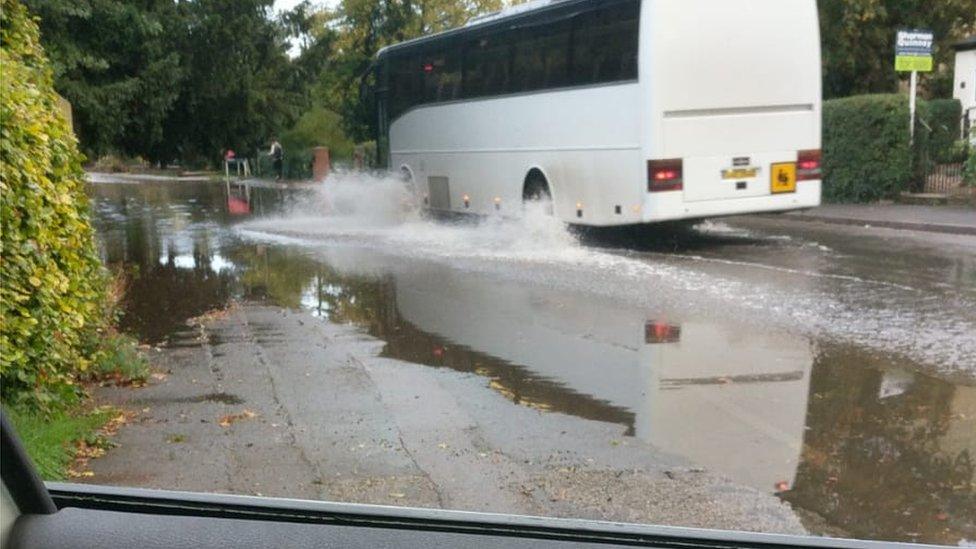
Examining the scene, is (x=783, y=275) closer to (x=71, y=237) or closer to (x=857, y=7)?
(x=71, y=237)

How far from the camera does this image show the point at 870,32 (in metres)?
30.5

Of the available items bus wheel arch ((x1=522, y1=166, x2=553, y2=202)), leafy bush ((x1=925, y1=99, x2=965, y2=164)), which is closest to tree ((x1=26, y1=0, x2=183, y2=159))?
bus wheel arch ((x1=522, y1=166, x2=553, y2=202))

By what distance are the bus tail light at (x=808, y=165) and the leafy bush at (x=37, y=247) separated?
11.6m

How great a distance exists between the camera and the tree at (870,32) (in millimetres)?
29703

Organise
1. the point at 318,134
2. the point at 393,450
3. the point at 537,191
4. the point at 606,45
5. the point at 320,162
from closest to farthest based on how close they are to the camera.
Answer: the point at 393,450, the point at 606,45, the point at 537,191, the point at 320,162, the point at 318,134

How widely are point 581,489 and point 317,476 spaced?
1.37 m

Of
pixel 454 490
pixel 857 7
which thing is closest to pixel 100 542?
pixel 454 490

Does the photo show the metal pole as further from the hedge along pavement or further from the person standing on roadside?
the person standing on roadside

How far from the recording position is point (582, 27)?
1633 cm

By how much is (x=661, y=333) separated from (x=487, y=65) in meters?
10.2

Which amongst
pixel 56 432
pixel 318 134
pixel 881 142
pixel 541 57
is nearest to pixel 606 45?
pixel 541 57

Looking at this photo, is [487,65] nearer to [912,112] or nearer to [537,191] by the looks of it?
[537,191]

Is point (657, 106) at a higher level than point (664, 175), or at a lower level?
higher

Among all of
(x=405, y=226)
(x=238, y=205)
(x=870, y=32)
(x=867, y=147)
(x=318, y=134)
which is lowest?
(x=405, y=226)
